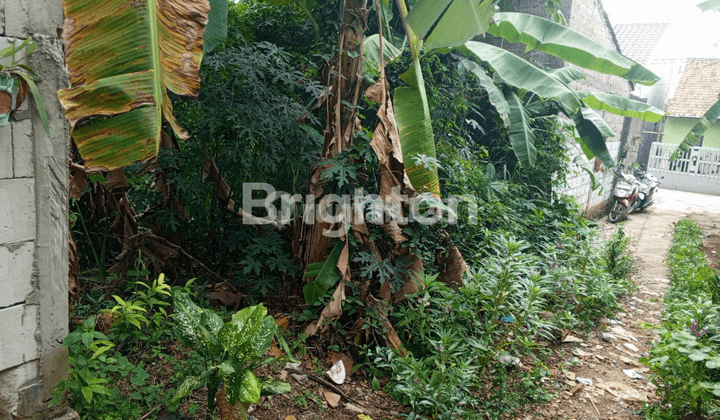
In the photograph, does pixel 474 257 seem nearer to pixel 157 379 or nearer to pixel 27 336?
pixel 157 379

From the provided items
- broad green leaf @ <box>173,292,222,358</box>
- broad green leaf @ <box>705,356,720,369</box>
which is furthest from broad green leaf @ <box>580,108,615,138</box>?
broad green leaf @ <box>173,292,222,358</box>

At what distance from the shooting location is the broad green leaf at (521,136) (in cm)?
496

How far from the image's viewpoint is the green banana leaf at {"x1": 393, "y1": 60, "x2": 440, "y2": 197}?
309cm

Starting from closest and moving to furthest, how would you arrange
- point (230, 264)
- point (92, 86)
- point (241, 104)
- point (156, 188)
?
point (92, 86) → point (241, 104) → point (156, 188) → point (230, 264)

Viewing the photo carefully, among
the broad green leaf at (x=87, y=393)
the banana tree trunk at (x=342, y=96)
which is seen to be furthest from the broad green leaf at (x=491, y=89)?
the broad green leaf at (x=87, y=393)

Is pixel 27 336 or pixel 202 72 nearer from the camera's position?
pixel 27 336

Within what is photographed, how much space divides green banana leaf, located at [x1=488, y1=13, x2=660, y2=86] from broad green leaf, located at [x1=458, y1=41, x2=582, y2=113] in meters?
0.31

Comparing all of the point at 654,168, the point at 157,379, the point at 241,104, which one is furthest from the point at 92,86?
the point at 654,168

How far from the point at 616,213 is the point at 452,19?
776cm

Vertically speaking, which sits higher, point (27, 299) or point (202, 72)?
point (202, 72)

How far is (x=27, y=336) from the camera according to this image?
6.20ft

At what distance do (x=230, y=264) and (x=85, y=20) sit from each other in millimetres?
2133

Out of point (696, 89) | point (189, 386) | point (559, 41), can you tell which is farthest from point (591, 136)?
point (696, 89)

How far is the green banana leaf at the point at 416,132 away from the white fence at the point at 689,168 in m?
14.1
